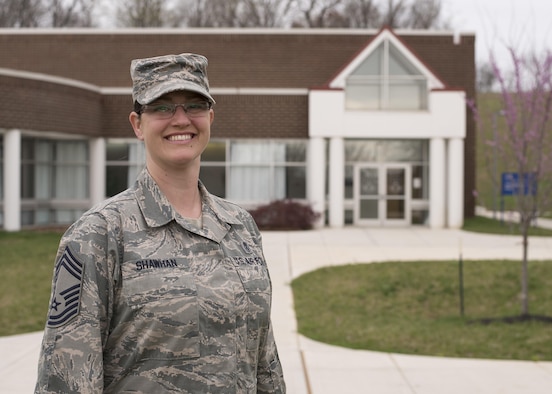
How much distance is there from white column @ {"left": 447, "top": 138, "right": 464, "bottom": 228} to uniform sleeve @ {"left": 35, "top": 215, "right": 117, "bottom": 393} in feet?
67.7

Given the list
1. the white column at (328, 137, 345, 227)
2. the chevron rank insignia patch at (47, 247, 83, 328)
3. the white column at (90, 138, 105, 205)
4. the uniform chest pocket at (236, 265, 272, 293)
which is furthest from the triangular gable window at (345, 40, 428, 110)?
the chevron rank insignia patch at (47, 247, 83, 328)

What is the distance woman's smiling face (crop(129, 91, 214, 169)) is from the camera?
2.28 m

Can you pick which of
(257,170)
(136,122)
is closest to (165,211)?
(136,122)

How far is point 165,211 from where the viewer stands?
224cm

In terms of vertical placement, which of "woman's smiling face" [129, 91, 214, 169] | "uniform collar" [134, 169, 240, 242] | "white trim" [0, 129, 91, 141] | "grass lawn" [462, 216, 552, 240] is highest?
"white trim" [0, 129, 91, 141]

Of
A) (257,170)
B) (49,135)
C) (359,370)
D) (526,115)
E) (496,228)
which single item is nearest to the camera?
(359,370)

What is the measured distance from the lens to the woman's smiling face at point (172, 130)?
2281mm

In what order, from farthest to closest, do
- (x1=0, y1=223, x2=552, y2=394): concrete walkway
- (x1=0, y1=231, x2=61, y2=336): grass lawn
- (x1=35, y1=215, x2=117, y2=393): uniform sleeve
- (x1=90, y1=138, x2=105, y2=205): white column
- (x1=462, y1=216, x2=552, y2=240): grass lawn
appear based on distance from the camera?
(x1=90, y1=138, x2=105, y2=205): white column
(x1=462, y1=216, x2=552, y2=240): grass lawn
(x1=0, y1=231, x2=61, y2=336): grass lawn
(x1=0, y1=223, x2=552, y2=394): concrete walkway
(x1=35, y1=215, x2=117, y2=393): uniform sleeve

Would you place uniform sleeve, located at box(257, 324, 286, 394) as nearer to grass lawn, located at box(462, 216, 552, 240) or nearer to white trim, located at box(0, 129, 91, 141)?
grass lawn, located at box(462, 216, 552, 240)

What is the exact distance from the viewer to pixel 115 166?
23.3 metres

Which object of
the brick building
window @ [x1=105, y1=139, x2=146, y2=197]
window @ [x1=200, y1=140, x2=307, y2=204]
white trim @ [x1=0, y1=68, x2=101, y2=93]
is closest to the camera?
white trim @ [x1=0, y1=68, x2=101, y2=93]

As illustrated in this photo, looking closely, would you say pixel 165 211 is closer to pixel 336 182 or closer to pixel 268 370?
pixel 268 370

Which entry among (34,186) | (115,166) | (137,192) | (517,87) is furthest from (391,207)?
(137,192)

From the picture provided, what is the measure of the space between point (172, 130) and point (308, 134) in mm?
20516
